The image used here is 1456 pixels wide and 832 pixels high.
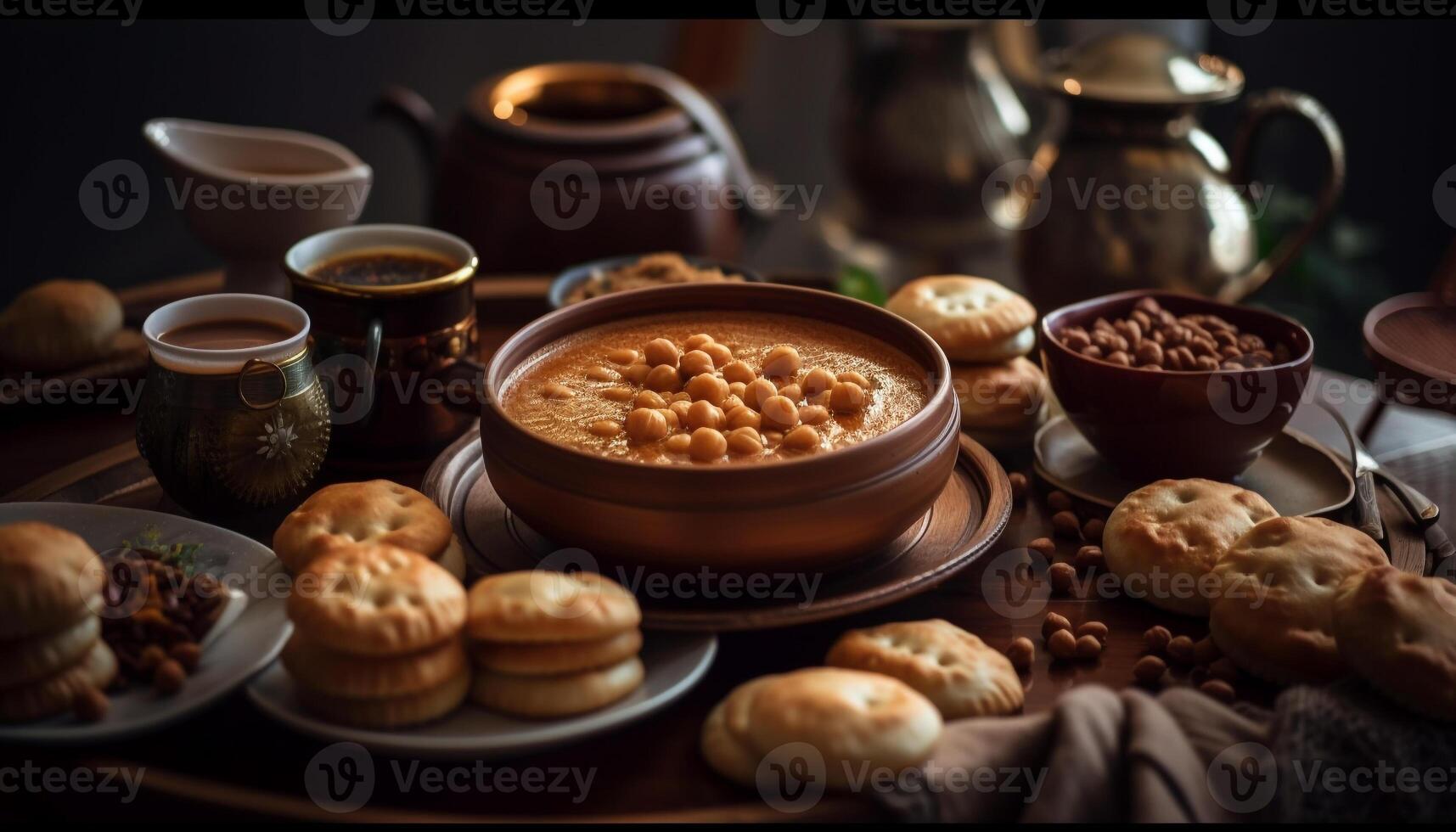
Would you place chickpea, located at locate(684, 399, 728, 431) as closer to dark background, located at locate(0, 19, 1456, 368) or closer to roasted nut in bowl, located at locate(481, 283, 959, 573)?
roasted nut in bowl, located at locate(481, 283, 959, 573)

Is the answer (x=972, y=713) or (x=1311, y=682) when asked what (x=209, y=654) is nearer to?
(x=972, y=713)

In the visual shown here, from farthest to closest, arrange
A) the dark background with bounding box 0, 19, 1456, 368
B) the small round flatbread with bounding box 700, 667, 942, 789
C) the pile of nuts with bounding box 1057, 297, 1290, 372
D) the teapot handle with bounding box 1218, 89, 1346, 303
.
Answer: the dark background with bounding box 0, 19, 1456, 368 → the teapot handle with bounding box 1218, 89, 1346, 303 → the pile of nuts with bounding box 1057, 297, 1290, 372 → the small round flatbread with bounding box 700, 667, 942, 789

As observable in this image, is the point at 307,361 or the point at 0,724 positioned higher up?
the point at 307,361

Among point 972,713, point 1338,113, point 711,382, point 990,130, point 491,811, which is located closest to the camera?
point 491,811

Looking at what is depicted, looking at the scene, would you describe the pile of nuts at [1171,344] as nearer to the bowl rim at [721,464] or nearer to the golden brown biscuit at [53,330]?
the bowl rim at [721,464]

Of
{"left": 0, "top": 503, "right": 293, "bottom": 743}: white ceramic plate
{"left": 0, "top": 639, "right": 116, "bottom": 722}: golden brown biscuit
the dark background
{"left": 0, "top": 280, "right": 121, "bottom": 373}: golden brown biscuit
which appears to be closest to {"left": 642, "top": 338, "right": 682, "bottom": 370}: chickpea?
{"left": 0, "top": 503, "right": 293, "bottom": 743}: white ceramic plate

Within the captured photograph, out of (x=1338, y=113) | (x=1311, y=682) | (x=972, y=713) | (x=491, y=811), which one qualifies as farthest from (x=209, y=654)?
(x=1338, y=113)

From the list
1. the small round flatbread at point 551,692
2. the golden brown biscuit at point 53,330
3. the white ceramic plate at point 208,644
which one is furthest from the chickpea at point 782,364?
the golden brown biscuit at point 53,330
